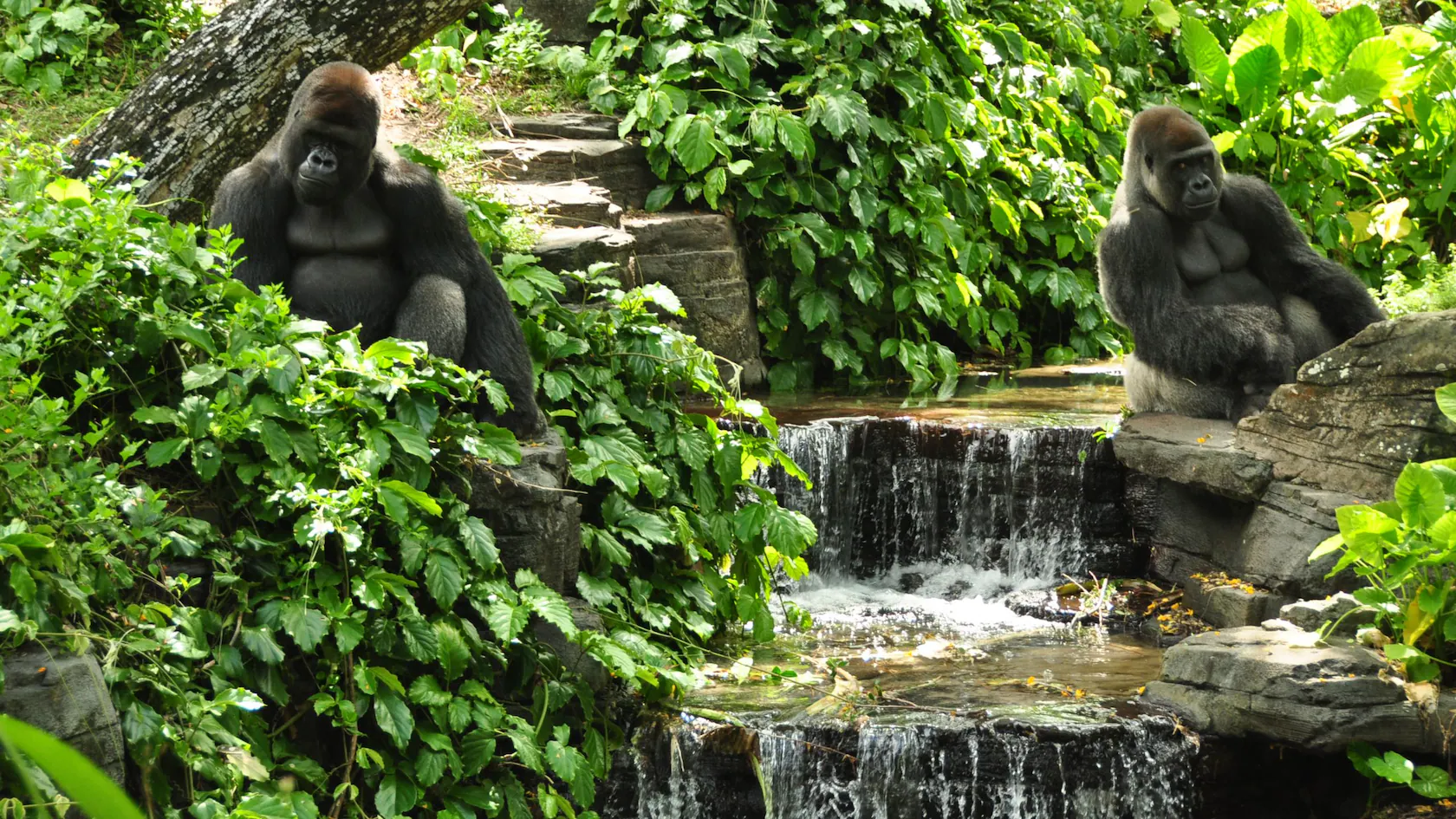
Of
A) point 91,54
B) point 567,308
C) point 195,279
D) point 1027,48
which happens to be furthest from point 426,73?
point 195,279

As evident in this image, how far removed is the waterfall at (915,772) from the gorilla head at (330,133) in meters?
1.83

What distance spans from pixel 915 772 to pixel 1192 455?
2.16 metres

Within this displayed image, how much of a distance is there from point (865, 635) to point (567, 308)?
1.65 meters

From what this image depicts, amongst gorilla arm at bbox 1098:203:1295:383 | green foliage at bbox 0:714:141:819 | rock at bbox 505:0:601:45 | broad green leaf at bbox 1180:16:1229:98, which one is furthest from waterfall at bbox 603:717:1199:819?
broad green leaf at bbox 1180:16:1229:98

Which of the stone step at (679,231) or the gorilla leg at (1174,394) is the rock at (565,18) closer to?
the stone step at (679,231)

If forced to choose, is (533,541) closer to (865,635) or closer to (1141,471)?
(865,635)

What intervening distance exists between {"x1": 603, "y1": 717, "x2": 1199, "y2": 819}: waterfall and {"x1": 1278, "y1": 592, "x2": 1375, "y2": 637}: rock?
78cm

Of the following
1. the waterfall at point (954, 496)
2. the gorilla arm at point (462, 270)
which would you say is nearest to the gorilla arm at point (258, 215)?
the gorilla arm at point (462, 270)

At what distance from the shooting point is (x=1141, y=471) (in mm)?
5879

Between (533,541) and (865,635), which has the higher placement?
(533,541)

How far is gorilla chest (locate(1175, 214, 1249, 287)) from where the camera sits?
5969 mm

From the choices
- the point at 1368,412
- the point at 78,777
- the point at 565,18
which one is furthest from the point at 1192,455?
the point at 78,777

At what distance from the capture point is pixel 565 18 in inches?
333

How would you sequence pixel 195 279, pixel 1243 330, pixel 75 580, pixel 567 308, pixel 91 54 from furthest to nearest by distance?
pixel 91 54 → pixel 1243 330 → pixel 567 308 → pixel 195 279 → pixel 75 580
